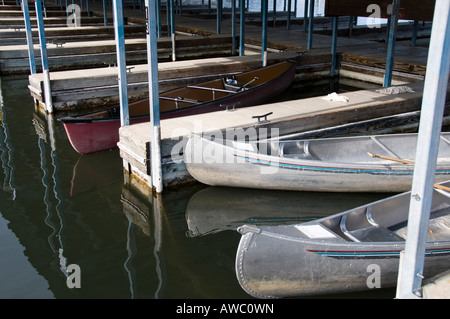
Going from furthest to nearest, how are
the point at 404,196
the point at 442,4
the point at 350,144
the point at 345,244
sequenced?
1. the point at 350,144
2. the point at 404,196
3. the point at 345,244
4. the point at 442,4

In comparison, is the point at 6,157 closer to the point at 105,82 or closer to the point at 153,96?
the point at 105,82

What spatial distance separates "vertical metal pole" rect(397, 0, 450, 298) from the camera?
3.62 metres

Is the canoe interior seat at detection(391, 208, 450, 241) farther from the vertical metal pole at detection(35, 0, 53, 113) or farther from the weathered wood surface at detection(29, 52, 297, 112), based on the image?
the vertical metal pole at detection(35, 0, 53, 113)

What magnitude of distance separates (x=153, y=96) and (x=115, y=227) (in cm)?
228

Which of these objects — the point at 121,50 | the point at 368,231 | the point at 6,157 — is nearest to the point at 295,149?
the point at 368,231

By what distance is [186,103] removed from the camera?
12.4 meters

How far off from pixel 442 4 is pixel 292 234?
10.0ft

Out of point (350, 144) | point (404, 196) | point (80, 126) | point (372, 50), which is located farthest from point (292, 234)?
point (372, 50)

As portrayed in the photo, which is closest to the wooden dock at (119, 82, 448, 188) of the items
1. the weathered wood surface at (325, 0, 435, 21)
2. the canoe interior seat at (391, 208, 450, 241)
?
the weathered wood surface at (325, 0, 435, 21)

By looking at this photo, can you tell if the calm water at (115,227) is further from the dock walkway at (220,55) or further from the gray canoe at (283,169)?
the dock walkway at (220,55)

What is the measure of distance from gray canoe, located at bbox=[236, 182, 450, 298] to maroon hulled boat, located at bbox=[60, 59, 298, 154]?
204 inches

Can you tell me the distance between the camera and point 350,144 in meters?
9.30
